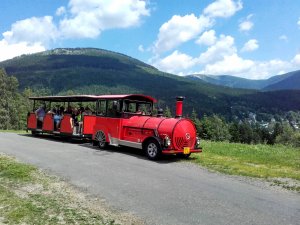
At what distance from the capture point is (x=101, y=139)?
19.5 m

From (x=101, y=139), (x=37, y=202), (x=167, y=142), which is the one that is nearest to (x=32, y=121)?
(x=101, y=139)

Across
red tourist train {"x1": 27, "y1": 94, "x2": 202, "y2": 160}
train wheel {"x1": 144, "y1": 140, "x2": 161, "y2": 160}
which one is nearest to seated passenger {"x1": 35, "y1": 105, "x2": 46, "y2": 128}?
red tourist train {"x1": 27, "y1": 94, "x2": 202, "y2": 160}

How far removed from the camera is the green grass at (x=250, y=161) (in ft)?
44.3

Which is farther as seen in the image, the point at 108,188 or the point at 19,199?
the point at 108,188

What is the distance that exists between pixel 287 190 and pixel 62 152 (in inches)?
417

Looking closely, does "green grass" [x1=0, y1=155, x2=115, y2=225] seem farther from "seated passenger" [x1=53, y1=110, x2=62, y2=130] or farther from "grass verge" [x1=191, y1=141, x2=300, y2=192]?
"seated passenger" [x1=53, y1=110, x2=62, y2=130]

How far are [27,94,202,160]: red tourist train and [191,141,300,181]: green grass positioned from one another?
126cm

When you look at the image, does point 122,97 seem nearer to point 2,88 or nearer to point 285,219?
point 285,219

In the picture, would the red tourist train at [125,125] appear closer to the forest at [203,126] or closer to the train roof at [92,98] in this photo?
the train roof at [92,98]

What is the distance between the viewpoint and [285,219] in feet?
26.9

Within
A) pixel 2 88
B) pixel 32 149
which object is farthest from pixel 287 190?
pixel 2 88

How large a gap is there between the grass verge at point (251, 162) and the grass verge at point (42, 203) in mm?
5975

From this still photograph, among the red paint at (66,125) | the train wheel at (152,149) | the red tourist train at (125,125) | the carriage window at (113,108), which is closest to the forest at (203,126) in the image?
the red tourist train at (125,125)

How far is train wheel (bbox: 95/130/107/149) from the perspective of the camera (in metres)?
19.4
